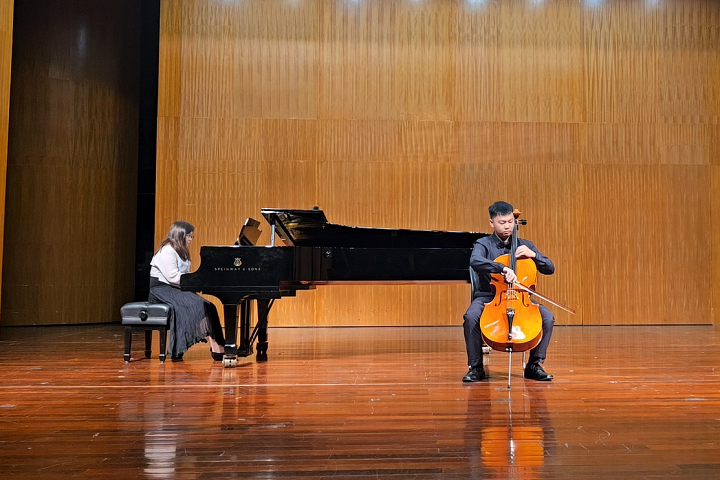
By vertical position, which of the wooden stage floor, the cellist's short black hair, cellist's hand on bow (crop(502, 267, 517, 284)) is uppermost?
the cellist's short black hair

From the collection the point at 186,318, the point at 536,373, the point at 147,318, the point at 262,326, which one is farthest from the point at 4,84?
the point at 536,373

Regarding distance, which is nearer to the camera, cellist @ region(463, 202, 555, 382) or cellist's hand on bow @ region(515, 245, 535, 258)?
cellist's hand on bow @ region(515, 245, 535, 258)

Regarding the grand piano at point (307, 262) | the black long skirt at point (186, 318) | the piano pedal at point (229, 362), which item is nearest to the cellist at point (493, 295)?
the grand piano at point (307, 262)

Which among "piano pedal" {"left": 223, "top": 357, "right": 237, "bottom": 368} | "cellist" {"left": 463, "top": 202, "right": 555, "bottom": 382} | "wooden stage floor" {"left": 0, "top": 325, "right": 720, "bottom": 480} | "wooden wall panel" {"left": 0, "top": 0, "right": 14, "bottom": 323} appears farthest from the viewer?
"wooden wall panel" {"left": 0, "top": 0, "right": 14, "bottom": 323}

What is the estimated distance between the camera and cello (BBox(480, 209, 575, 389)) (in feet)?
10.9

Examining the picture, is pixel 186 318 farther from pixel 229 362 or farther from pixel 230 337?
pixel 229 362

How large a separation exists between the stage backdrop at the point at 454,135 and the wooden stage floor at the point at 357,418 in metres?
3.17

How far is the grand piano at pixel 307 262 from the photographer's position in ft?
14.0

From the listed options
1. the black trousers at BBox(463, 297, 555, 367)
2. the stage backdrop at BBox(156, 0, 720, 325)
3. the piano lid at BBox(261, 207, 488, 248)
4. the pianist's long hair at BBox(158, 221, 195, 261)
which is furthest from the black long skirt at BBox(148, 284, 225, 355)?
the stage backdrop at BBox(156, 0, 720, 325)

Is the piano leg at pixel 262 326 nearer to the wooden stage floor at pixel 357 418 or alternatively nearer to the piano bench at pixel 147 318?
the wooden stage floor at pixel 357 418

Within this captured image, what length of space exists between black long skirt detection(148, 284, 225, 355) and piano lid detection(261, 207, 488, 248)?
2.33 feet

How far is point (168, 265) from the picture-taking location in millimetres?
4668

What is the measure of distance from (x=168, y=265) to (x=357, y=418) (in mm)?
2438

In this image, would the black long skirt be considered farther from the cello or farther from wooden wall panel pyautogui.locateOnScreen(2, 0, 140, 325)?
wooden wall panel pyautogui.locateOnScreen(2, 0, 140, 325)
